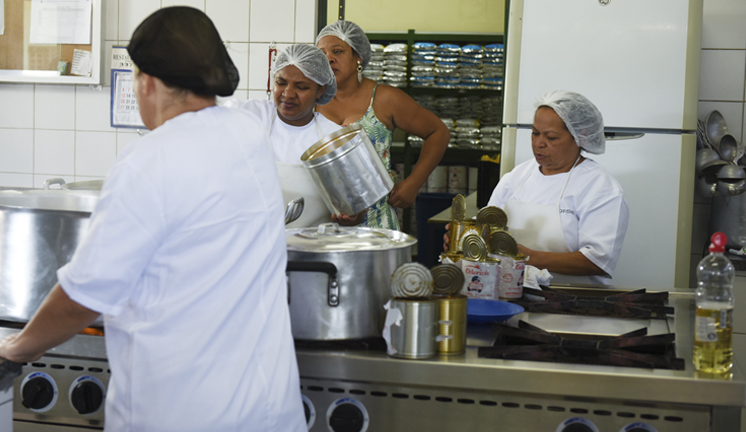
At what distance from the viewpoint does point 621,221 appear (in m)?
1.98

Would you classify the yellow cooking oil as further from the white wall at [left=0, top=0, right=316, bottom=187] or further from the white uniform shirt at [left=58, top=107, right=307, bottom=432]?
the white wall at [left=0, top=0, right=316, bottom=187]

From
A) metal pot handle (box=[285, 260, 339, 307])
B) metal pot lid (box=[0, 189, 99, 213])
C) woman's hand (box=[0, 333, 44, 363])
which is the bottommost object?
woman's hand (box=[0, 333, 44, 363])

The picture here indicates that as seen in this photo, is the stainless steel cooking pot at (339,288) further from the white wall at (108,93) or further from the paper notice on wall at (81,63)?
the paper notice on wall at (81,63)

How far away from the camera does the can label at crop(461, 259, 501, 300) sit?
4.58 feet

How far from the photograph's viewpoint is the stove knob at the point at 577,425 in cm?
104

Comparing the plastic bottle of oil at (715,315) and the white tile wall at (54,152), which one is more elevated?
the white tile wall at (54,152)

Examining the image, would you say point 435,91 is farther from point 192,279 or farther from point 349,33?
point 192,279

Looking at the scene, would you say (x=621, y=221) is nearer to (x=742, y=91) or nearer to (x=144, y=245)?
(x=742, y=91)

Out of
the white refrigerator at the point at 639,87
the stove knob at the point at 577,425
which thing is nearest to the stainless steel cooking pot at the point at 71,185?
the stove knob at the point at 577,425

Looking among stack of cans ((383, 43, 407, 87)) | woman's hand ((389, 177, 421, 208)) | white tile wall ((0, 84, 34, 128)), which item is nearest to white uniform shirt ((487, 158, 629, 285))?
woman's hand ((389, 177, 421, 208))

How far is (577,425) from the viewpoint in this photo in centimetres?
104

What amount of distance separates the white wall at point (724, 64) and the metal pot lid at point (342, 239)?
2.03 metres

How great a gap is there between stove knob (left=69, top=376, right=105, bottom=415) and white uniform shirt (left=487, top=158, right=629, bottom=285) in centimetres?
137

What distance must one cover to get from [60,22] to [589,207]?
2.69 metres
